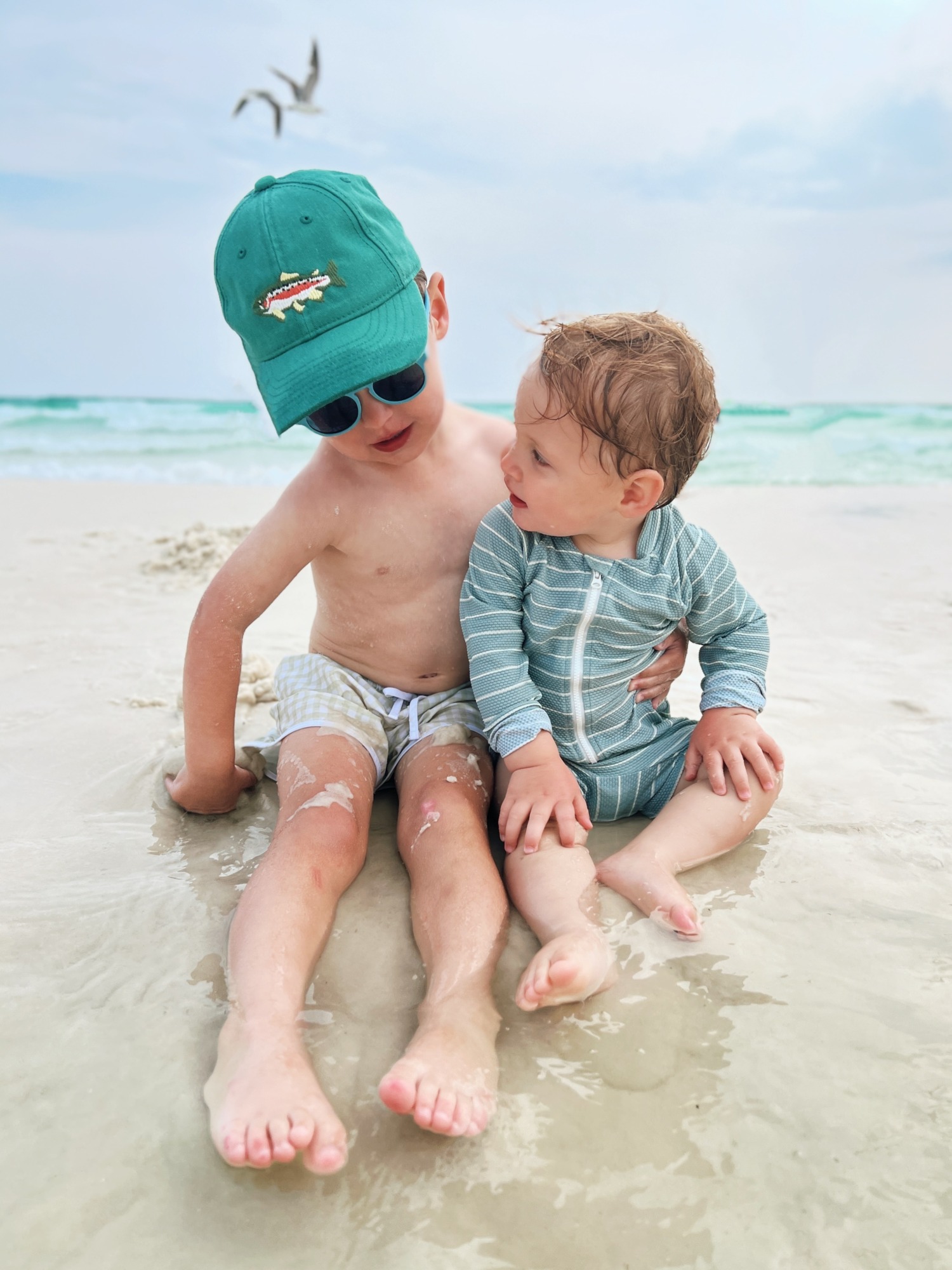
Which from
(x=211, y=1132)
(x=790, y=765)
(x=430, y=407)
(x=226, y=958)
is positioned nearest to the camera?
(x=211, y=1132)

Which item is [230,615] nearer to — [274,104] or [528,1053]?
[528,1053]

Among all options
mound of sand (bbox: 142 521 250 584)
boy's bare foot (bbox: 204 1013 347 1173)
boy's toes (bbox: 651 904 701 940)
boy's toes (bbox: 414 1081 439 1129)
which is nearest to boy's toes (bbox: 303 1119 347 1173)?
boy's bare foot (bbox: 204 1013 347 1173)

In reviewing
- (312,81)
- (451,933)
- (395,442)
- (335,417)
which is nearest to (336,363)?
(335,417)

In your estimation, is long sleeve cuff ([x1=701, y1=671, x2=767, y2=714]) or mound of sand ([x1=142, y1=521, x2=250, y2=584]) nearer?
long sleeve cuff ([x1=701, y1=671, x2=767, y2=714])

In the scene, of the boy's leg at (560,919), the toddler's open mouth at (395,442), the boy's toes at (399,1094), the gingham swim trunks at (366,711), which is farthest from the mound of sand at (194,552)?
the boy's toes at (399,1094)

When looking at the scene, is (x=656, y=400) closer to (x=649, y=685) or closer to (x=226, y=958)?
(x=649, y=685)

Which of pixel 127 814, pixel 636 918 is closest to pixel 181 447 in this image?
pixel 127 814

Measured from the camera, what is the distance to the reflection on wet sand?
115 centimetres

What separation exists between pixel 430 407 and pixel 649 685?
0.78 m

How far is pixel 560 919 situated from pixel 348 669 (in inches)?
34.6

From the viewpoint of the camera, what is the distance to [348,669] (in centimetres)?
230

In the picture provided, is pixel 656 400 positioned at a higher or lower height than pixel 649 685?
higher

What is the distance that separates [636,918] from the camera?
171 cm

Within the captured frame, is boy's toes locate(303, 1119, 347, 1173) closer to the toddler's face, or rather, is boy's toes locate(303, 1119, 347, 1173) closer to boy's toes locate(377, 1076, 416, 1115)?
boy's toes locate(377, 1076, 416, 1115)
